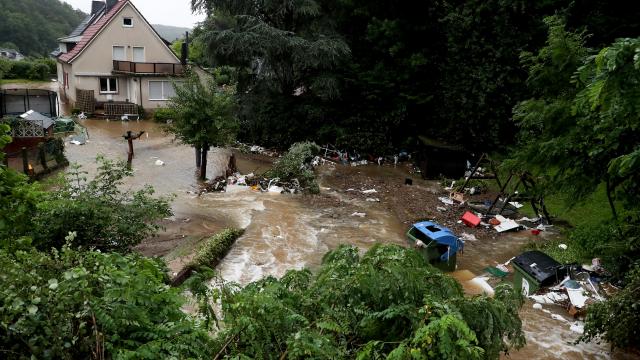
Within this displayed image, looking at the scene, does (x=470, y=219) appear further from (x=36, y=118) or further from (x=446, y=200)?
(x=36, y=118)

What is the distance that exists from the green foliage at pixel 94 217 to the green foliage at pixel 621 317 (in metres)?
7.56

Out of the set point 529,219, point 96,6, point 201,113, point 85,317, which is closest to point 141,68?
point 201,113

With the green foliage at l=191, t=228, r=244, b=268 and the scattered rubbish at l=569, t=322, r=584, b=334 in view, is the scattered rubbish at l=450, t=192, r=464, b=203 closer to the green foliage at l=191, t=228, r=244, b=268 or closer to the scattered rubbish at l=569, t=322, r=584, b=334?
the scattered rubbish at l=569, t=322, r=584, b=334

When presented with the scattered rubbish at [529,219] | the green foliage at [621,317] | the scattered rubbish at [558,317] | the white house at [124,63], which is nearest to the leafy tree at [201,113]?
the scattered rubbish at [529,219]

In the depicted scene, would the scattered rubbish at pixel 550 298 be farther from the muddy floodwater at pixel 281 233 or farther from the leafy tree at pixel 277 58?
the leafy tree at pixel 277 58

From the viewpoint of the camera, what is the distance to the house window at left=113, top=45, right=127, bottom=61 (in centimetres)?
2979

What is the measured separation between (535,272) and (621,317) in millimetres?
2522

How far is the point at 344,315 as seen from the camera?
14.3 feet

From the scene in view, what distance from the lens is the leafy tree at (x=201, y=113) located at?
15867 millimetres

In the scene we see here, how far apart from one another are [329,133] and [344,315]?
731 inches

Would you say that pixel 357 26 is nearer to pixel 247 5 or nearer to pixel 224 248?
pixel 247 5

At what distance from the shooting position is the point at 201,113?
1589 cm

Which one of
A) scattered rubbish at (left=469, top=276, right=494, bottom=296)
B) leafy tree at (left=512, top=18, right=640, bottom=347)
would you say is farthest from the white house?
scattered rubbish at (left=469, top=276, right=494, bottom=296)

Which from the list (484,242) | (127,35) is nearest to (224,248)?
(484,242)
